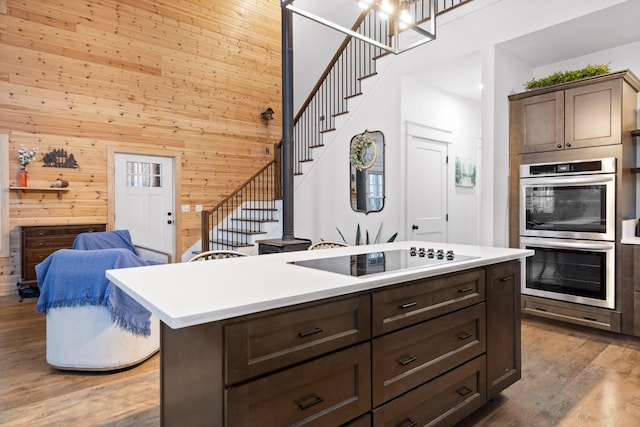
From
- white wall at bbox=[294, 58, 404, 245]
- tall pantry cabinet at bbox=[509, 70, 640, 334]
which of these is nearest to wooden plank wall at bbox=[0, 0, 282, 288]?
white wall at bbox=[294, 58, 404, 245]

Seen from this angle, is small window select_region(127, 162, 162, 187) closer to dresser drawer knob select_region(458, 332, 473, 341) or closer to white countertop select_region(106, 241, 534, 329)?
white countertop select_region(106, 241, 534, 329)

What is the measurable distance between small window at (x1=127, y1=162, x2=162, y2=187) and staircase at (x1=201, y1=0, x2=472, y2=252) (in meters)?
1.05

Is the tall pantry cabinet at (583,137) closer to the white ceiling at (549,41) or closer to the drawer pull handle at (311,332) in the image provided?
the white ceiling at (549,41)

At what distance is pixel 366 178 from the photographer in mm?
Result: 5117

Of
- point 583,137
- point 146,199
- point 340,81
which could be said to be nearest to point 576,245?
point 583,137

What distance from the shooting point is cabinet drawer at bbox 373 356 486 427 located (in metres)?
1.58

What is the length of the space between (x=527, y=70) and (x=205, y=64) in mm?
4906

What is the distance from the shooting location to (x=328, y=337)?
1346 mm

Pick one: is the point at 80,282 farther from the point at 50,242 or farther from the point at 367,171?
the point at 367,171

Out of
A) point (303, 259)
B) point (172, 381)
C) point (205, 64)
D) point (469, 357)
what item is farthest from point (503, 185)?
point (205, 64)

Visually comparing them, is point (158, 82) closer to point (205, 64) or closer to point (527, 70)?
point (205, 64)

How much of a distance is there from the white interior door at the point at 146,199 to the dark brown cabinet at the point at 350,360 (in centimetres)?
484

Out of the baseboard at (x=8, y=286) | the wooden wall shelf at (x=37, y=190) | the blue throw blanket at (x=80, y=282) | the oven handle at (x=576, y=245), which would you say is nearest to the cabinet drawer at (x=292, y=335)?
the blue throw blanket at (x=80, y=282)

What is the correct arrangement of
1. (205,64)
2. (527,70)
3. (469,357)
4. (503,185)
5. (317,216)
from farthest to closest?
(205,64), (317,216), (527,70), (503,185), (469,357)
